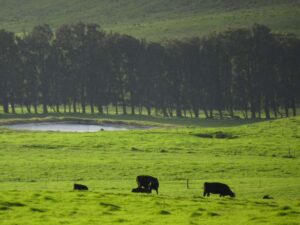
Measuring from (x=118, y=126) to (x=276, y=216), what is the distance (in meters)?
74.7

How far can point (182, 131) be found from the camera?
88625 mm

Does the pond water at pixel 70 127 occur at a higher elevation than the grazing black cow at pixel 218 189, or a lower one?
higher

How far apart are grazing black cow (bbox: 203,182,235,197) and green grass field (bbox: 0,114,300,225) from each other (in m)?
0.78

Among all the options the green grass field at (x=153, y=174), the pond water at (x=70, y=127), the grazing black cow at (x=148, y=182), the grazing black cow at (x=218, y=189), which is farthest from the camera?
the pond water at (x=70, y=127)

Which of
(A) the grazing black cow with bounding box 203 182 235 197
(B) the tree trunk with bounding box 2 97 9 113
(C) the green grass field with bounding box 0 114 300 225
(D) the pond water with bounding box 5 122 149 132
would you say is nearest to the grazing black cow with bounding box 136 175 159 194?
(C) the green grass field with bounding box 0 114 300 225

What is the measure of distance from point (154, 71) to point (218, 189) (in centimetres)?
9226

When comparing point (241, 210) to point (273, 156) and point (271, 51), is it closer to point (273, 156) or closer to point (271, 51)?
point (273, 156)

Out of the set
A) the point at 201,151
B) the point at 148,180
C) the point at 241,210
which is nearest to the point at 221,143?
the point at 201,151

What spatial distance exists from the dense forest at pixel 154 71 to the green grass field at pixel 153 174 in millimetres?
37270

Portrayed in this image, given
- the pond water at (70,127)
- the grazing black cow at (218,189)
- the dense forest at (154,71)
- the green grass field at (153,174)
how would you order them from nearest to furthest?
the green grass field at (153,174), the grazing black cow at (218,189), the pond water at (70,127), the dense forest at (154,71)

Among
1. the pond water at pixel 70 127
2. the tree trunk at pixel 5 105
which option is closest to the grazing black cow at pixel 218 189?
the pond water at pixel 70 127

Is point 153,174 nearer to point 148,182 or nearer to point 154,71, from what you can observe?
point 148,182

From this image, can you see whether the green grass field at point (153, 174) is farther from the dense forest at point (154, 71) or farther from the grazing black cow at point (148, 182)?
the dense forest at point (154, 71)

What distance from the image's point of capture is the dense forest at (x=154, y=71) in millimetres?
131750
